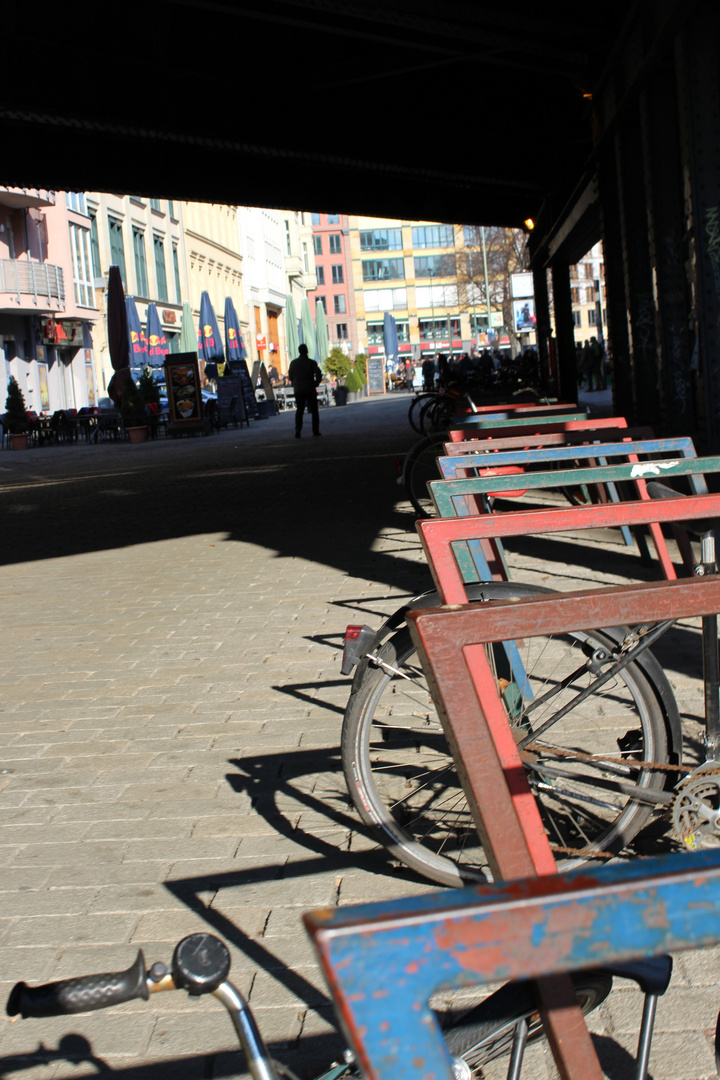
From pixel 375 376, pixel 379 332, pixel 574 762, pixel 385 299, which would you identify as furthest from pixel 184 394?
pixel 379 332

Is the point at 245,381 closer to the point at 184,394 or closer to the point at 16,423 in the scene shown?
the point at 184,394

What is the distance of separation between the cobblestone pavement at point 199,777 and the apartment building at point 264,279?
57445 mm

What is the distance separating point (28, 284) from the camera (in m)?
38.1

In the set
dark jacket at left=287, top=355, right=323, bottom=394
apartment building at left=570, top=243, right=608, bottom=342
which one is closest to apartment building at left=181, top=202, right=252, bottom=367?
dark jacket at left=287, top=355, right=323, bottom=394

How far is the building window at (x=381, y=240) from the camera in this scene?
106875 millimetres

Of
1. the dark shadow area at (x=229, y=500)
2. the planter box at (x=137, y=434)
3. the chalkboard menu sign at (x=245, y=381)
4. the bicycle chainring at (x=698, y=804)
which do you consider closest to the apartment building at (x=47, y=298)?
the chalkboard menu sign at (x=245, y=381)

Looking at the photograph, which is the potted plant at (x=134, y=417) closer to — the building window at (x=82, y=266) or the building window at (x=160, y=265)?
the building window at (x=82, y=266)

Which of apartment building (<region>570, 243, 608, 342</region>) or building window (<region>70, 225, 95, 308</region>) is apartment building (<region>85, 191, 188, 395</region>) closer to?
building window (<region>70, 225, 95, 308</region>)

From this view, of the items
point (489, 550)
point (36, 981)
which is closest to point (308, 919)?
point (36, 981)

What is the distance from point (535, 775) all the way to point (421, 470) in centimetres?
772

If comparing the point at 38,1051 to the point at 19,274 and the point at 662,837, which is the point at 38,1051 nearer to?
the point at 662,837

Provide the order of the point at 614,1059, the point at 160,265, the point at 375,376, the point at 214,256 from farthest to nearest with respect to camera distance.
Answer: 1. the point at 375,376
2. the point at 214,256
3. the point at 160,265
4. the point at 614,1059

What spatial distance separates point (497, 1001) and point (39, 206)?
4111cm

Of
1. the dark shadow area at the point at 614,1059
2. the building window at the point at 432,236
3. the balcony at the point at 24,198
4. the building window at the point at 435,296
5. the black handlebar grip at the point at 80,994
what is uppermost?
the building window at the point at 432,236
